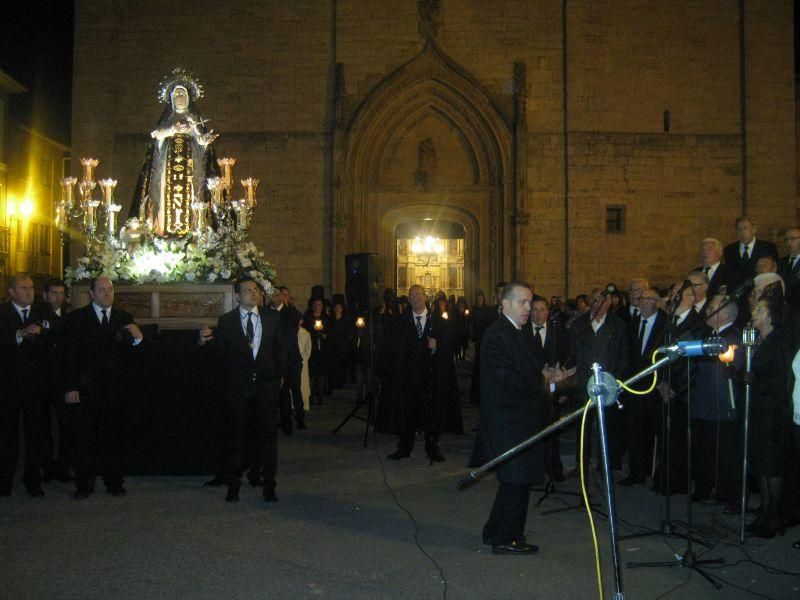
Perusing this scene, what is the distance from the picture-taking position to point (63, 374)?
25.0ft

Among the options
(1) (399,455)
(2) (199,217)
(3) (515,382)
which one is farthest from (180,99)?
(3) (515,382)

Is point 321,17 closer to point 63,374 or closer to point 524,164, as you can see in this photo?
point 524,164

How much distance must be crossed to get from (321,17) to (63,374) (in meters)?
15.0

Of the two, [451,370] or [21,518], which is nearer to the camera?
[21,518]

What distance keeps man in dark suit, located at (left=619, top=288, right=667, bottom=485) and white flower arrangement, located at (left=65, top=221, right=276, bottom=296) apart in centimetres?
473

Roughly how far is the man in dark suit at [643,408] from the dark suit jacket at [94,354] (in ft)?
16.6

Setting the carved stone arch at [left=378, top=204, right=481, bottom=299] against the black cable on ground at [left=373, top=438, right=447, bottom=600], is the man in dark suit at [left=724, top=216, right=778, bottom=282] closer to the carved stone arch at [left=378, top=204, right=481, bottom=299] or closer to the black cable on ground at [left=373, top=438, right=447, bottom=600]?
the black cable on ground at [left=373, top=438, right=447, bottom=600]

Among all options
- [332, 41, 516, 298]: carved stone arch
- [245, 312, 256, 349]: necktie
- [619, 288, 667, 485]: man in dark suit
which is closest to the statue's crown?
[245, 312, 256, 349]: necktie

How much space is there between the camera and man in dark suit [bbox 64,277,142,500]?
295 inches

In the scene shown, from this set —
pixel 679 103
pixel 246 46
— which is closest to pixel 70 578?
pixel 246 46

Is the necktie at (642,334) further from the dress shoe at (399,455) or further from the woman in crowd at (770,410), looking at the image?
the dress shoe at (399,455)

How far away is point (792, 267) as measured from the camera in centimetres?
856

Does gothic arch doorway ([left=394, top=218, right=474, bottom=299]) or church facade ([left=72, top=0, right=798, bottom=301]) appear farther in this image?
gothic arch doorway ([left=394, top=218, right=474, bottom=299])

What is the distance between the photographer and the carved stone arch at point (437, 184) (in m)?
20.2
